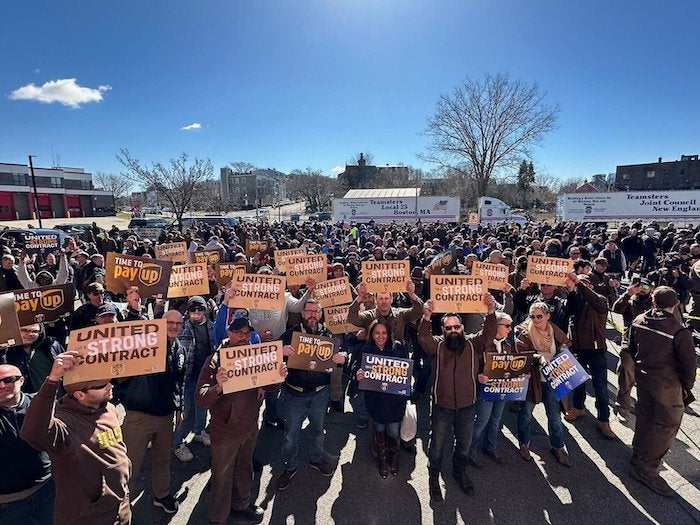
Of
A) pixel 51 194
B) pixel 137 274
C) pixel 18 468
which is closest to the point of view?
pixel 18 468

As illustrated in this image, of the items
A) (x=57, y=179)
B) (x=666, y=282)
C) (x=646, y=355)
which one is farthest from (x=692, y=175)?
(x=57, y=179)

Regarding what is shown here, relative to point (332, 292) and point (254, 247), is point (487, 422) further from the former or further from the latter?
Result: point (254, 247)

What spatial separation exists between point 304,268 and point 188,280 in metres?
1.87

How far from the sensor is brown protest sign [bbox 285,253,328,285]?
6426mm

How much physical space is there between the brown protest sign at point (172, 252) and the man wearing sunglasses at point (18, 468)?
20.5 ft

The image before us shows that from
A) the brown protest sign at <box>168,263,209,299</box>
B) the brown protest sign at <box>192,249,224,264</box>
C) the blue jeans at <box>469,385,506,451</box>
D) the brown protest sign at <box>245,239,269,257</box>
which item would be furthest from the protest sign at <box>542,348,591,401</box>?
the brown protest sign at <box>245,239,269,257</box>

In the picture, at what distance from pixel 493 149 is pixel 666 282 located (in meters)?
37.2

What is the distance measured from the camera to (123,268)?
568 centimetres

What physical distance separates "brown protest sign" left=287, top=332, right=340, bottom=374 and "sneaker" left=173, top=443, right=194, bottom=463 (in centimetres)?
188

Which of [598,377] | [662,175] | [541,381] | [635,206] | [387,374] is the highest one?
[662,175]

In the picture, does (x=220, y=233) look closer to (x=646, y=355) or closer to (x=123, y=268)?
(x=123, y=268)

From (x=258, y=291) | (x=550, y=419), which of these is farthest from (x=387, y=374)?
(x=550, y=419)

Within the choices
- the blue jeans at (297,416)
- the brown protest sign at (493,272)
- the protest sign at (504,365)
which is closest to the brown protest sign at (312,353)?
the blue jeans at (297,416)

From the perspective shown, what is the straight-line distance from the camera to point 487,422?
15.1 feet
